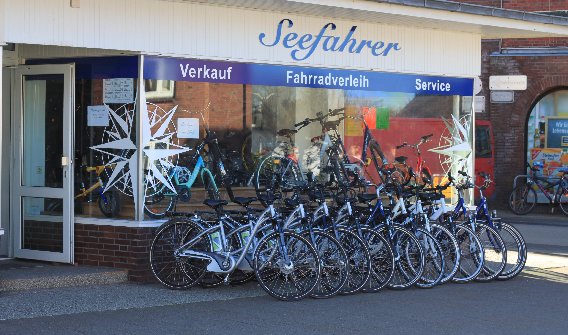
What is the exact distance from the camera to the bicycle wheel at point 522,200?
21.8 m

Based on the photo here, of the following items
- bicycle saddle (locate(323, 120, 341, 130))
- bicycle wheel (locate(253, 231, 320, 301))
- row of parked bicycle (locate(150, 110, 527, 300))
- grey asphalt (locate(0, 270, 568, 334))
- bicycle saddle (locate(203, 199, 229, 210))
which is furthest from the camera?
bicycle saddle (locate(323, 120, 341, 130))

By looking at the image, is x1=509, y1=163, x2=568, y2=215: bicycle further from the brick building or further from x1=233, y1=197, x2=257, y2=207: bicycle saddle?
x1=233, y1=197, x2=257, y2=207: bicycle saddle

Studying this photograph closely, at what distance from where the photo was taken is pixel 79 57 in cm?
1078

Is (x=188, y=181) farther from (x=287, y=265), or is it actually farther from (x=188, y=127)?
(x=287, y=265)

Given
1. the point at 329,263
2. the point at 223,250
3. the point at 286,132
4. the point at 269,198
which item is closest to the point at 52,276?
the point at 223,250

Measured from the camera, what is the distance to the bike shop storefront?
10.5m

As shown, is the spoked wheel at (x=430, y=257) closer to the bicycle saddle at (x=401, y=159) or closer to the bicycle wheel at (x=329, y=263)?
the bicycle wheel at (x=329, y=263)

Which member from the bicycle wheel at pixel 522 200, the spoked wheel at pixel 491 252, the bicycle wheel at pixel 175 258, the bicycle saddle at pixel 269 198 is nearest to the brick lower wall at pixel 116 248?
the bicycle wheel at pixel 175 258

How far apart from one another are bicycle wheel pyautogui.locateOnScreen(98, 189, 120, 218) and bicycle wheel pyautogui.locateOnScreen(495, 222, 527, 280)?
14.3ft

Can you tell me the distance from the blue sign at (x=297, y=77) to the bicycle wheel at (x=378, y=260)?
7.46 feet

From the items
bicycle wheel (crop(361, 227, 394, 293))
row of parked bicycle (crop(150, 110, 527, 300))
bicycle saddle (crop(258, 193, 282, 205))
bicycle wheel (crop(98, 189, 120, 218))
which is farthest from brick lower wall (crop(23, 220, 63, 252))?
bicycle wheel (crop(361, 227, 394, 293))

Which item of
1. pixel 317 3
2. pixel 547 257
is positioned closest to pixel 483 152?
pixel 547 257

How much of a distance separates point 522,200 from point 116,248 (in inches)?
528

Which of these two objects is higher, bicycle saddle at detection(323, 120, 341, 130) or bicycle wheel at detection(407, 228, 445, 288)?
bicycle saddle at detection(323, 120, 341, 130)
